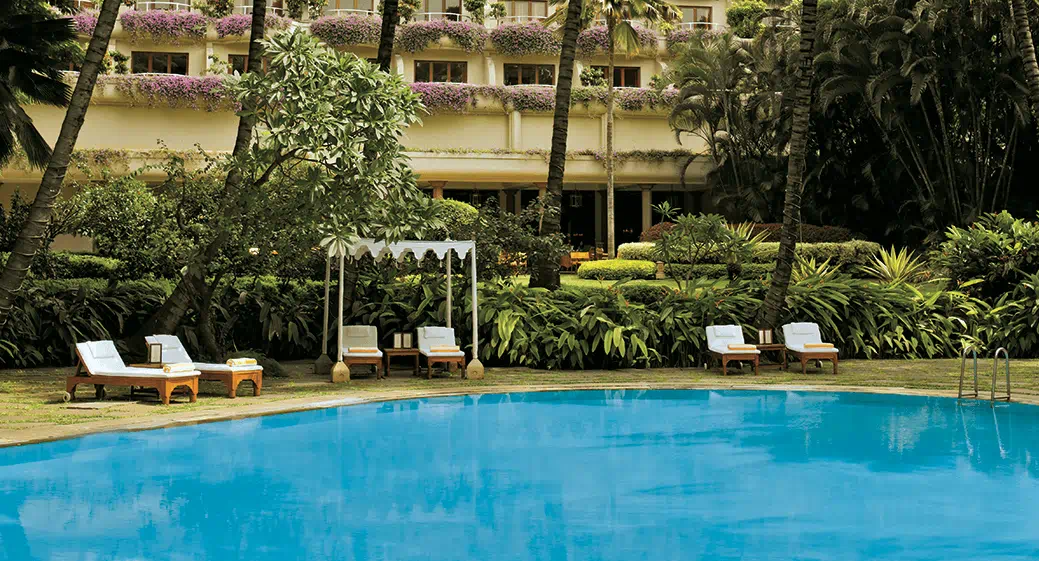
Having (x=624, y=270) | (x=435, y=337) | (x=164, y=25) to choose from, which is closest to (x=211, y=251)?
(x=435, y=337)

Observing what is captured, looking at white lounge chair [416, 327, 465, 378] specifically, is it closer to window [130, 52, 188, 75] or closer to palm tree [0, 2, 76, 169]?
palm tree [0, 2, 76, 169]

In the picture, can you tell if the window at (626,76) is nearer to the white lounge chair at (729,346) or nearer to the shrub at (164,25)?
the shrub at (164,25)

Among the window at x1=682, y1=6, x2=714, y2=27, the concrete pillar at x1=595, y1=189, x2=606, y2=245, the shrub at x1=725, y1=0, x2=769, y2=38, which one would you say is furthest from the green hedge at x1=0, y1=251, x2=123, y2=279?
the window at x1=682, y1=6, x2=714, y2=27

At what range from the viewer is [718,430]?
41.9 ft

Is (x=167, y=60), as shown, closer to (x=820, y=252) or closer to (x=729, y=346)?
(x=820, y=252)

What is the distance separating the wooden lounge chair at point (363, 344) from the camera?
17000mm

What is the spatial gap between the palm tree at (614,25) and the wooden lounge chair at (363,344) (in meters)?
23.0

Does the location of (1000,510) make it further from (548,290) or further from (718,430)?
(548,290)

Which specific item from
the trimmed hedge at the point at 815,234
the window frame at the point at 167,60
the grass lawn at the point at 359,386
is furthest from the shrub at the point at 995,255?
the window frame at the point at 167,60

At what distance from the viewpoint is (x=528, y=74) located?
160 feet

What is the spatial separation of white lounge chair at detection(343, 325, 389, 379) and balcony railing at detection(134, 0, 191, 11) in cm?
3329

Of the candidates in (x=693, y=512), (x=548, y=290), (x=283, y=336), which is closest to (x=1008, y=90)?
(x=548, y=290)

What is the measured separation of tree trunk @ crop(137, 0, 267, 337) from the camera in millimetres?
16250

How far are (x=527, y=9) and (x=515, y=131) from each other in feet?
23.4
